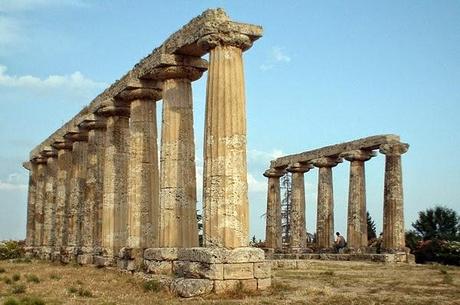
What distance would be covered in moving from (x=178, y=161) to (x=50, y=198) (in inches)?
879

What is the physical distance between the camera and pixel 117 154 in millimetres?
27516

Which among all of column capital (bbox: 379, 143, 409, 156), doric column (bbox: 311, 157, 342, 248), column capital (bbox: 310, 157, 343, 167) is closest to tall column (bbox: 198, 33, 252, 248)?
column capital (bbox: 379, 143, 409, 156)

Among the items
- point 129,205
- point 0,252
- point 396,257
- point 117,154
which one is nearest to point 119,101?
point 117,154

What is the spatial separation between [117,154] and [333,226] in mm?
18736

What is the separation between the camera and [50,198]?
40344 mm

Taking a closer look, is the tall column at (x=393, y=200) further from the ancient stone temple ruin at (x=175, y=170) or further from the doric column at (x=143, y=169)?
the doric column at (x=143, y=169)

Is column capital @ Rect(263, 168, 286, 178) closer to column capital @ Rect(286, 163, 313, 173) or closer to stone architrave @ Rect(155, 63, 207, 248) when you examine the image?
column capital @ Rect(286, 163, 313, 173)

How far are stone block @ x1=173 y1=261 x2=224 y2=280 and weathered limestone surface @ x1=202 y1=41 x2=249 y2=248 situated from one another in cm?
74

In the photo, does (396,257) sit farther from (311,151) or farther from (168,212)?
(168,212)

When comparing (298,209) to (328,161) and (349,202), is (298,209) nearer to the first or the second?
(328,161)

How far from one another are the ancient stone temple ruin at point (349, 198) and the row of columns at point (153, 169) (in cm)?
1512

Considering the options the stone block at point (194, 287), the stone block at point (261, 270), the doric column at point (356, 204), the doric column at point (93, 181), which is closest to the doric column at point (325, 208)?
the doric column at point (356, 204)

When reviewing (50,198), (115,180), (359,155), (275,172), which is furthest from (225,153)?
(275,172)

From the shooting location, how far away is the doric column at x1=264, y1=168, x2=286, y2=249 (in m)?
44.6
